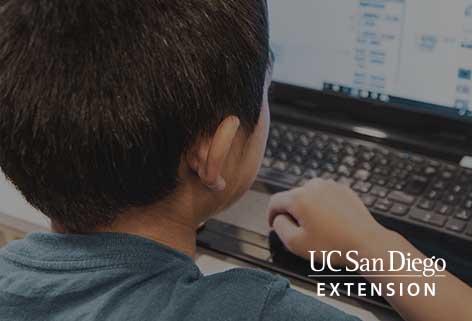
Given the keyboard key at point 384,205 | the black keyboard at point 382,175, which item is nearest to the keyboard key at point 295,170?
the black keyboard at point 382,175

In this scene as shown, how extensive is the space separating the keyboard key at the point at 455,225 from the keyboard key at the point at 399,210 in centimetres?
5

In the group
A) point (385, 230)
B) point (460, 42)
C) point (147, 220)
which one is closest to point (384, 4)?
point (460, 42)

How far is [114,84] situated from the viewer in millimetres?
451

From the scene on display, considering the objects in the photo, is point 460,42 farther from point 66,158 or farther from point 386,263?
point 66,158

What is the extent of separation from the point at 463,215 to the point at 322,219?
0.15 metres

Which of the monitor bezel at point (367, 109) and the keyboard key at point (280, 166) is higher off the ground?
the monitor bezel at point (367, 109)

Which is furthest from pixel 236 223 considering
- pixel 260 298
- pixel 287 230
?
pixel 260 298

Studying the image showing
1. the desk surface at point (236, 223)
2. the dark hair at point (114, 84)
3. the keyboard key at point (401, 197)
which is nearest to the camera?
the dark hair at point (114, 84)

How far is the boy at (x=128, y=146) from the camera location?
0.45 metres

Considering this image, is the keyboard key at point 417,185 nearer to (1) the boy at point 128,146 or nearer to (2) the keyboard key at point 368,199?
(2) the keyboard key at point 368,199

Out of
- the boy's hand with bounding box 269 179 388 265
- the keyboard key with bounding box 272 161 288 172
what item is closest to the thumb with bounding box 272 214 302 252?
the boy's hand with bounding box 269 179 388 265

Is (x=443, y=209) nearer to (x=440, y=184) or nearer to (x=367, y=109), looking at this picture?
(x=440, y=184)

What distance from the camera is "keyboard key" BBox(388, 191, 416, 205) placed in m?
0.77

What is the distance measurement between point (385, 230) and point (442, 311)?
102 mm
